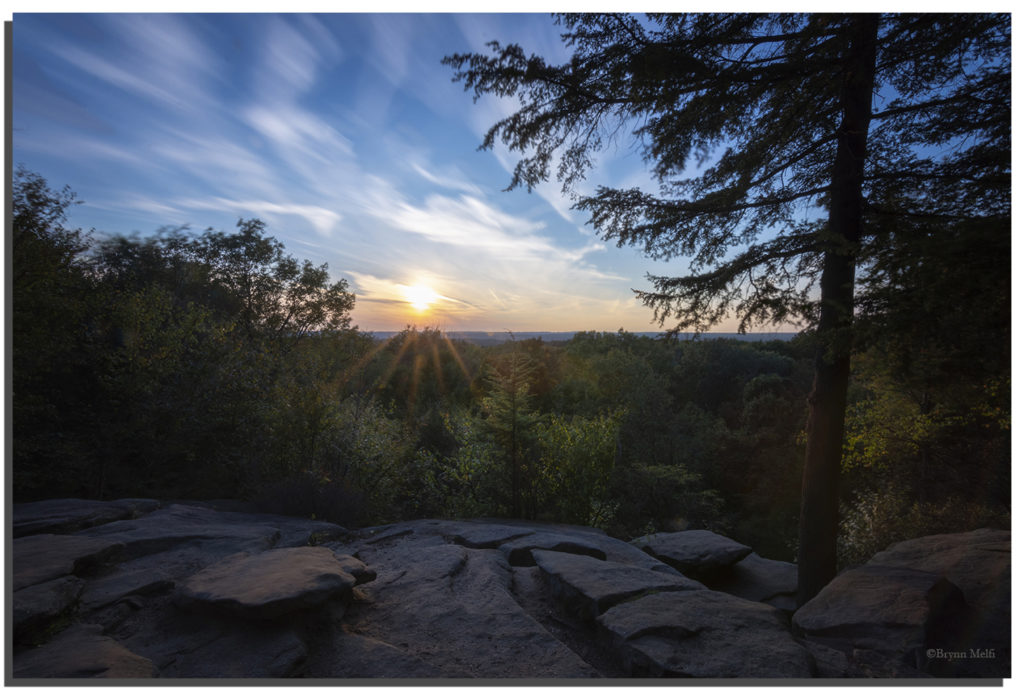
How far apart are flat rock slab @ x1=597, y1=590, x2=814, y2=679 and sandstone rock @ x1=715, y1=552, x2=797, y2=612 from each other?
3758 mm

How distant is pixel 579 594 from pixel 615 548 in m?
2.44

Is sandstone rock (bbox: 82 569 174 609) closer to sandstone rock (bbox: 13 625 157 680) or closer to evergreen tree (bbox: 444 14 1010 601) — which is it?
sandstone rock (bbox: 13 625 157 680)

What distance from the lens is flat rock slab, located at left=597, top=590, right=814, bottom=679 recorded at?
2.46 metres

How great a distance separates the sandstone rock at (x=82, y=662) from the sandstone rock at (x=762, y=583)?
6454mm

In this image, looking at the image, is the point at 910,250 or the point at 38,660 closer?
the point at 38,660

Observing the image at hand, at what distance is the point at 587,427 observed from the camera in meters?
7.96

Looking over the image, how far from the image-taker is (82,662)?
2330 mm

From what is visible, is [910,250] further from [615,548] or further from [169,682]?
[169,682]

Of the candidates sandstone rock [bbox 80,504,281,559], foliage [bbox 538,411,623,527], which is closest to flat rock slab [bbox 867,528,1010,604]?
foliage [bbox 538,411,623,527]

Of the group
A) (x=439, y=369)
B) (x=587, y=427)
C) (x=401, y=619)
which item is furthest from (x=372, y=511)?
(x=439, y=369)

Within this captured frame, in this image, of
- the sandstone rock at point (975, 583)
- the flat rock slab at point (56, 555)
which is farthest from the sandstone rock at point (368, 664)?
the sandstone rock at point (975, 583)

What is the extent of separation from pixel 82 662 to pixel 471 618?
2.13 metres

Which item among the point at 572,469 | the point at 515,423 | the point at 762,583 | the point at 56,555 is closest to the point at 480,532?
the point at 515,423

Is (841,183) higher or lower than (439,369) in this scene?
higher
